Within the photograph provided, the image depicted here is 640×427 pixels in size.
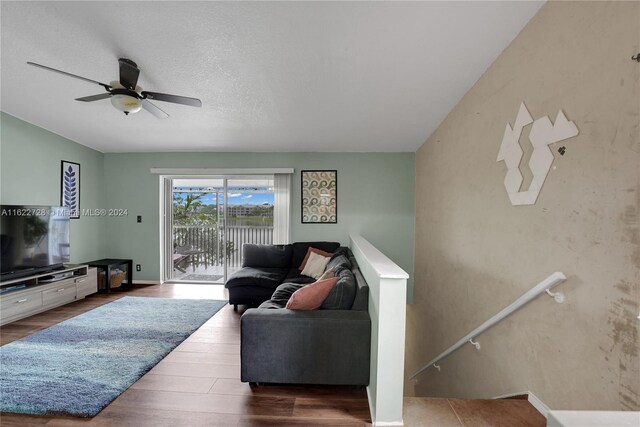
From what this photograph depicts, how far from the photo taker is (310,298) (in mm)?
2104

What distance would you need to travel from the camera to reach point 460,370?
2.38 meters

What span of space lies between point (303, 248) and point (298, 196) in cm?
96

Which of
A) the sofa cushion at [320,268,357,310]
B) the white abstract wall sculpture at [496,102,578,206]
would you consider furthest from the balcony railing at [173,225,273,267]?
the white abstract wall sculpture at [496,102,578,206]

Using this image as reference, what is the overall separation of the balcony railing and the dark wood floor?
8.86 feet

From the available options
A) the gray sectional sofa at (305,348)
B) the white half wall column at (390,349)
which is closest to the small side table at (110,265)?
the gray sectional sofa at (305,348)

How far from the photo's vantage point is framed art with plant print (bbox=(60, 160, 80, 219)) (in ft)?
13.9

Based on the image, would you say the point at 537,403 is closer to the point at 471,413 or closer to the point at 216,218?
the point at 471,413

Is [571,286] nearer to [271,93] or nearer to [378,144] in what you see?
[271,93]

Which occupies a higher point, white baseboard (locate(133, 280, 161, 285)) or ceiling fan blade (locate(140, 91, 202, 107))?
ceiling fan blade (locate(140, 91, 202, 107))

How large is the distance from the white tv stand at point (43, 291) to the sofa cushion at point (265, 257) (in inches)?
90.7

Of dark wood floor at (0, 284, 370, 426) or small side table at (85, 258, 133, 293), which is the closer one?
dark wood floor at (0, 284, 370, 426)

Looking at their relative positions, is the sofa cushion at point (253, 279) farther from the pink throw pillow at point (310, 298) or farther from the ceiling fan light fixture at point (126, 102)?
the ceiling fan light fixture at point (126, 102)

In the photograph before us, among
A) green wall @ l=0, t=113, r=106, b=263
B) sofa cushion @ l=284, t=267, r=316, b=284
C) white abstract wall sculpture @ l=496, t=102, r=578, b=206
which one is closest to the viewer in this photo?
white abstract wall sculpture @ l=496, t=102, r=578, b=206

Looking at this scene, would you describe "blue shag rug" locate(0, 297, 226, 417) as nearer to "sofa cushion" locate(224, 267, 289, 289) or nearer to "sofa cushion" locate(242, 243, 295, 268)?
"sofa cushion" locate(224, 267, 289, 289)
